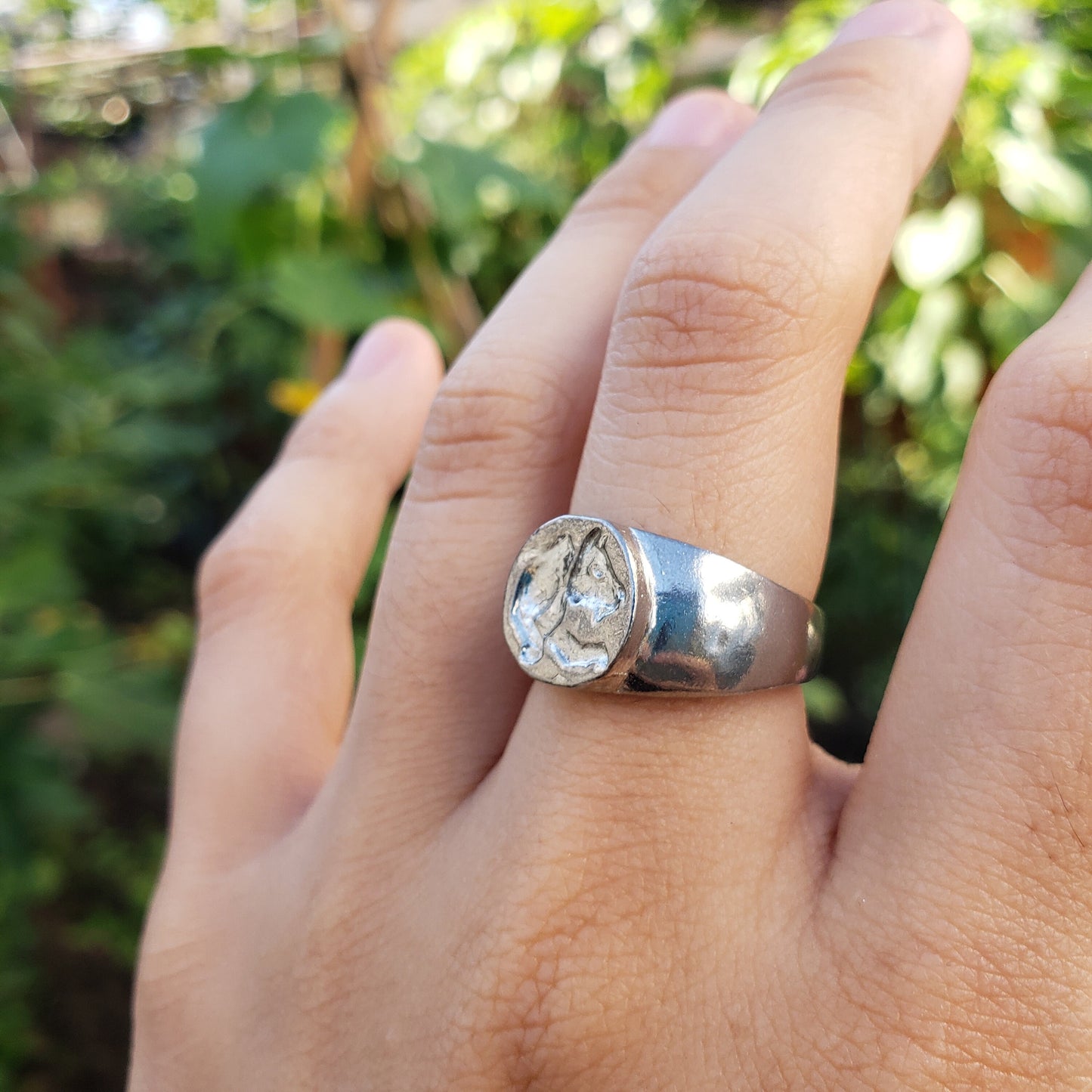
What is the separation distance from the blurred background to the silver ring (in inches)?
17.4

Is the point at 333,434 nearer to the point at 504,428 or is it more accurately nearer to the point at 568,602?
the point at 504,428

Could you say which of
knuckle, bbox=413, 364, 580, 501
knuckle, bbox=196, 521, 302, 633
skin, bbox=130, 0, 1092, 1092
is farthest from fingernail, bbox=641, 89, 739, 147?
knuckle, bbox=196, 521, 302, 633

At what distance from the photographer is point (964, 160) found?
4.38ft

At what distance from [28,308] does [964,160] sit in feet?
6.94

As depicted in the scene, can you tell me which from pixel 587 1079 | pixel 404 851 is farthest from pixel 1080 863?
pixel 404 851

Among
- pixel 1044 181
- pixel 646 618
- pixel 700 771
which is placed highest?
pixel 1044 181

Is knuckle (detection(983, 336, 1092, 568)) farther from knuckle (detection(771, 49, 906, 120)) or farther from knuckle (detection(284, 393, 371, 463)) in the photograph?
knuckle (detection(284, 393, 371, 463))

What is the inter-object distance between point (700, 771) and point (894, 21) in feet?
1.75

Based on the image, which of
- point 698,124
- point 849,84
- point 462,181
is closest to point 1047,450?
point 849,84

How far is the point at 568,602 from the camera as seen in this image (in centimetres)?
54

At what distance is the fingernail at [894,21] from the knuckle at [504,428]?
1.03ft

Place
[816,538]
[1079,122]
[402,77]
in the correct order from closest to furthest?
[816,538] < [1079,122] < [402,77]

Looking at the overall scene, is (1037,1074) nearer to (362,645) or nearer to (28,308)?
(362,645)

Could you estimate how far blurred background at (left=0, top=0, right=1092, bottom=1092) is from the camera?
1.20m
